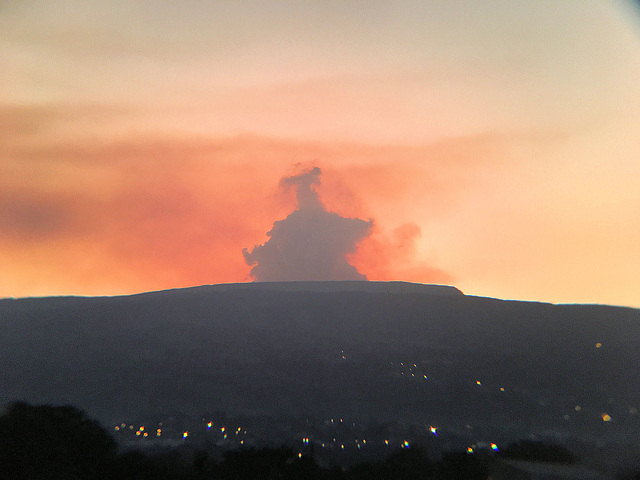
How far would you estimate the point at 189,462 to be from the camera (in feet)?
114

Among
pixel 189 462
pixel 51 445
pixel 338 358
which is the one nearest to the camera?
pixel 189 462

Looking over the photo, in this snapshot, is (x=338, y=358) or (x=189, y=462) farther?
(x=338, y=358)

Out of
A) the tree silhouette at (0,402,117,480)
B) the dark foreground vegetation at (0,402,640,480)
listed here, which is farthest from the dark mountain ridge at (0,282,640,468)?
the dark foreground vegetation at (0,402,640,480)

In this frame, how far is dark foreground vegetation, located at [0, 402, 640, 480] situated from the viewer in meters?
32.8

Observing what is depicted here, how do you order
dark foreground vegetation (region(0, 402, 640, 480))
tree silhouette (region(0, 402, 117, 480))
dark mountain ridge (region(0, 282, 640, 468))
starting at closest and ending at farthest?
tree silhouette (region(0, 402, 117, 480))
dark foreground vegetation (region(0, 402, 640, 480))
dark mountain ridge (region(0, 282, 640, 468))

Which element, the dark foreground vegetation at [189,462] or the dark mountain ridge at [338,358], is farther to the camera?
the dark mountain ridge at [338,358]

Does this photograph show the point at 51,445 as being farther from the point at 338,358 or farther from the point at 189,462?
the point at 338,358

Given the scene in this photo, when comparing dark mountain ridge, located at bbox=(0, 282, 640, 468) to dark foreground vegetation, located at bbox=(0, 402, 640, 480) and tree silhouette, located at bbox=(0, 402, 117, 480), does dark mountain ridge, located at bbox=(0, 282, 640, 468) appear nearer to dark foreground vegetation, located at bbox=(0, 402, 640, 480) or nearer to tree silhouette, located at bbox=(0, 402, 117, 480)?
tree silhouette, located at bbox=(0, 402, 117, 480)

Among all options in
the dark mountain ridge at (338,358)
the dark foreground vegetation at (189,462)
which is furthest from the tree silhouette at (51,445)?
the dark mountain ridge at (338,358)

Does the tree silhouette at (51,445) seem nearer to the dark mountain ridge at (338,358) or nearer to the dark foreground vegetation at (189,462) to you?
the dark foreground vegetation at (189,462)

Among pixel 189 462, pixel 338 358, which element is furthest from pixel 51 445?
pixel 338 358

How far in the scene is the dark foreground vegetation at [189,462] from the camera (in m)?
32.8

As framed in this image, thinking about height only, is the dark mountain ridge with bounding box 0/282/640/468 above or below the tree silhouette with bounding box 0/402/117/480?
above

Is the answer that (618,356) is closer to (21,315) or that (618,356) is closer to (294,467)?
(294,467)
